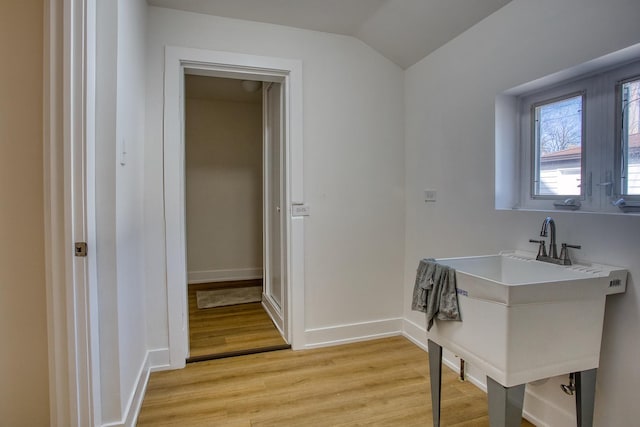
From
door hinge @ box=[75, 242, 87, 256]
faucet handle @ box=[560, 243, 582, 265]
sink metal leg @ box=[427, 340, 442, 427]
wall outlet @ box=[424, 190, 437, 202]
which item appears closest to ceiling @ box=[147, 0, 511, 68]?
wall outlet @ box=[424, 190, 437, 202]

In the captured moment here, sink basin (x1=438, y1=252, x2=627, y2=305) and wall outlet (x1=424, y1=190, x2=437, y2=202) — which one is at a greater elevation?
wall outlet (x1=424, y1=190, x2=437, y2=202)

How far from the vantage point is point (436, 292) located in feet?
5.16

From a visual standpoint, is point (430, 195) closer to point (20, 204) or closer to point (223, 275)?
point (20, 204)

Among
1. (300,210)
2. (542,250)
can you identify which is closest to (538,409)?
(542,250)

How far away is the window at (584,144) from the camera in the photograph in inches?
59.2

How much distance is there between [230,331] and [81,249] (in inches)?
72.1

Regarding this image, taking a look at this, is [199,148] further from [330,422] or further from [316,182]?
[330,422]

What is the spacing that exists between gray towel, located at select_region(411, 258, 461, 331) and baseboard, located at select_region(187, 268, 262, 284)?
3.63 meters

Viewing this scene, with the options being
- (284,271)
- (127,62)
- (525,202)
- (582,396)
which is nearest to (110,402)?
(284,271)

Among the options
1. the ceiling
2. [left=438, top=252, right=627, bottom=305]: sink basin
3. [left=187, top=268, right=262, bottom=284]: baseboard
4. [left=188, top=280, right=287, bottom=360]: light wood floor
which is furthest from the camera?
[left=187, top=268, right=262, bottom=284]: baseboard

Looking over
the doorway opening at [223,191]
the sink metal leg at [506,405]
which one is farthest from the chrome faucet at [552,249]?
the doorway opening at [223,191]

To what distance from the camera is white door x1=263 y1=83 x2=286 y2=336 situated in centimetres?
291

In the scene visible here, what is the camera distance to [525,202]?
6.64 ft

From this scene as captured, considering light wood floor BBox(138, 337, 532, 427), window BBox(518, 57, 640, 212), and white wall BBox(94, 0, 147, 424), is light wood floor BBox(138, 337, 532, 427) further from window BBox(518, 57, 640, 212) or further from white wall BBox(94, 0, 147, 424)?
window BBox(518, 57, 640, 212)
